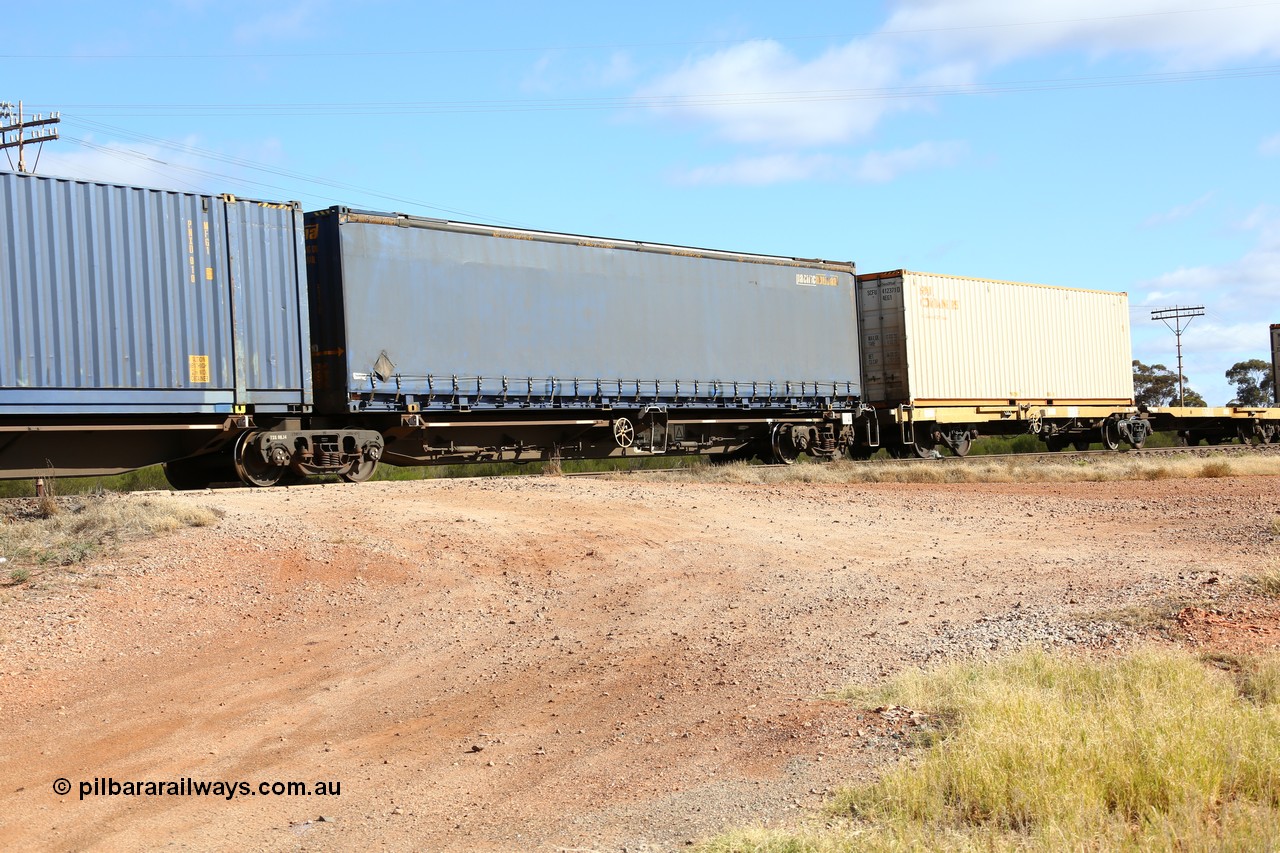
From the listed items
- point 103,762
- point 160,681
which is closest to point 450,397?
point 160,681

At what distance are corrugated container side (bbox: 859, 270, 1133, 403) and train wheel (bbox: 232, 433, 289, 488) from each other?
13.8 m

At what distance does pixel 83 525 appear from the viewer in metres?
11.3

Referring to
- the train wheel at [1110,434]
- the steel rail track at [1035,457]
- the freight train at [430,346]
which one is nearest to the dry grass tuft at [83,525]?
the freight train at [430,346]

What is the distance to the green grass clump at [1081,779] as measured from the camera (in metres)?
4.54

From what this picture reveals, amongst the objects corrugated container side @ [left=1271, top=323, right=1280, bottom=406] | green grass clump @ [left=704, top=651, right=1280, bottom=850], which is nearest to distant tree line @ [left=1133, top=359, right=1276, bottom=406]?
corrugated container side @ [left=1271, top=323, right=1280, bottom=406]

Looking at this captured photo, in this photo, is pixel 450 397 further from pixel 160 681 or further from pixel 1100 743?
pixel 1100 743

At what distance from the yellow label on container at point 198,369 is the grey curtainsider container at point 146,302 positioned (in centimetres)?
1

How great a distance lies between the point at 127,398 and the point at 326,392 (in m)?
3.00

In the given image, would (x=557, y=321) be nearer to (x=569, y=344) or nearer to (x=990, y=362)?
(x=569, y=344)

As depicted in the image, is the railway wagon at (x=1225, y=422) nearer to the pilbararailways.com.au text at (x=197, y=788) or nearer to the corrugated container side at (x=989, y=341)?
the corrugated container side at (x=989, y=341)

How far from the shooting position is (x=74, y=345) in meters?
13.7

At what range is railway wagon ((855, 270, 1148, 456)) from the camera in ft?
82.8

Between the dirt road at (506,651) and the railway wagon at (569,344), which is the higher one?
the railway wagon at (569,344)

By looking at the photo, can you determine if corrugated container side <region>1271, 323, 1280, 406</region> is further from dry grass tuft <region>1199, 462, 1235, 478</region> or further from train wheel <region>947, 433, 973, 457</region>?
dry grass tuft <region>1199, 462, 1235, 478</region>
